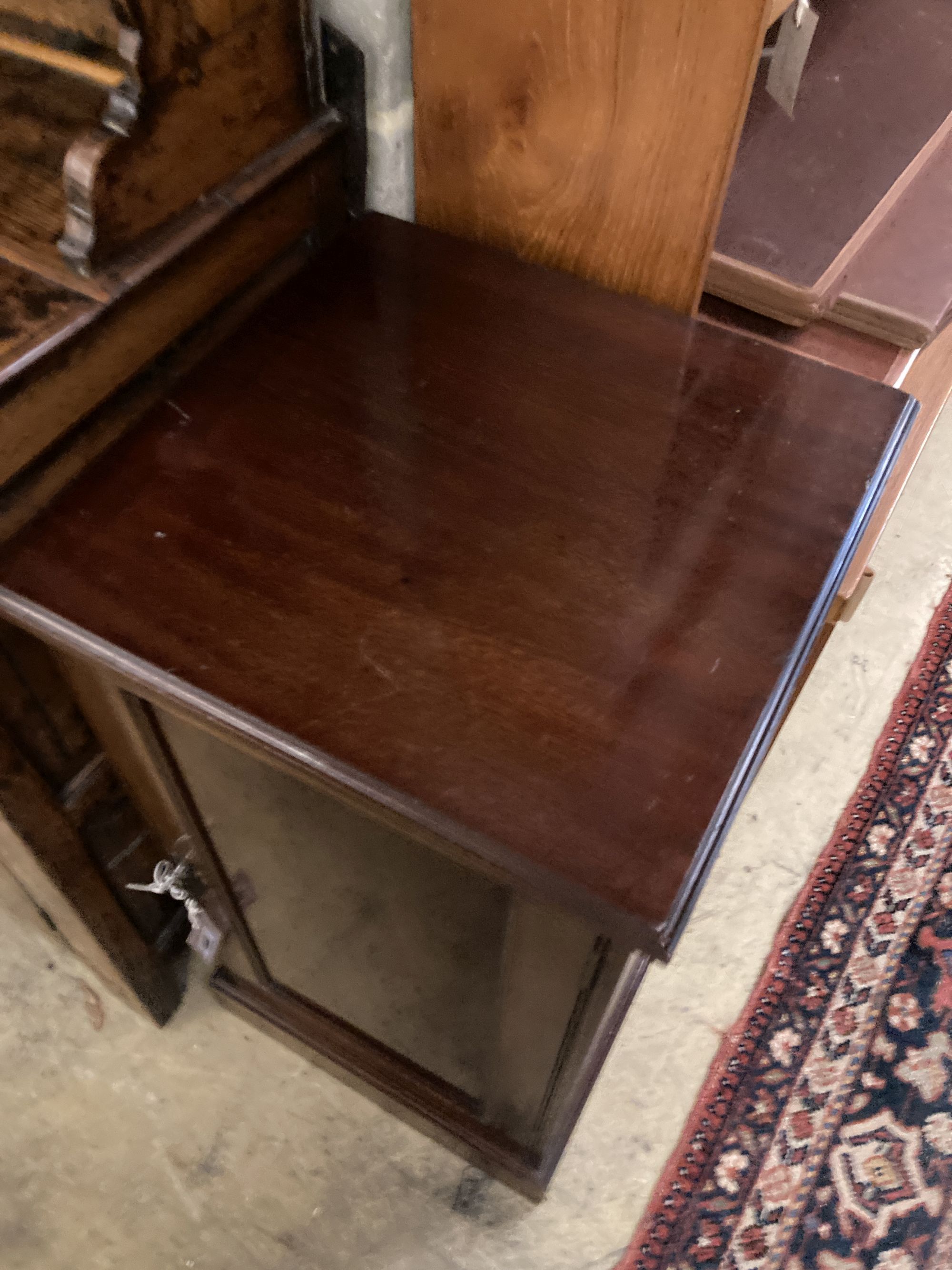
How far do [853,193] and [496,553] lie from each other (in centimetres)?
60

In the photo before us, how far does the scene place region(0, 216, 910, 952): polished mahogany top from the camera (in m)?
0.46

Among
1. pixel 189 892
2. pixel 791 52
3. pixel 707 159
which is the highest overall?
pixel 791 52

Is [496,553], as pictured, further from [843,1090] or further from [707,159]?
[843,1090]

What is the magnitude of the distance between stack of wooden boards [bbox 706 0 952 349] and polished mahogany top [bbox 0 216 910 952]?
0.55 ft

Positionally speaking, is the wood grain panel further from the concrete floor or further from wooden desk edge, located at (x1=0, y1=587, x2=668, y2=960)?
the concrete floor

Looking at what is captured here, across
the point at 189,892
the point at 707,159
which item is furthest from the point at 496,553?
the point at 189,892

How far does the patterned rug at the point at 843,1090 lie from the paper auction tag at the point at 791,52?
98 centimetres

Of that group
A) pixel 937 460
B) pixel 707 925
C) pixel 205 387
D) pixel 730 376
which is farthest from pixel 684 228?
pixel 937 460

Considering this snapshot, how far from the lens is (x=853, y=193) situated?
33.8 inches

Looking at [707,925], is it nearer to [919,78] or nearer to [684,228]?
[684,228]

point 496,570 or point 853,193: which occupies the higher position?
point 853,193

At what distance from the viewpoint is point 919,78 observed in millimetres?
982

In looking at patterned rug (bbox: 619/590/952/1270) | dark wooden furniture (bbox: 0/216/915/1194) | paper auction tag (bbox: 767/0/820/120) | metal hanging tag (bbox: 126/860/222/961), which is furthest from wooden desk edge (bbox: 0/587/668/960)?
patterned rug (bbox: 619/590/952/1270)

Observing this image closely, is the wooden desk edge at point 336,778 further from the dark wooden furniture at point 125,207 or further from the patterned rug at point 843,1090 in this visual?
the patterned rug at point 843,1090
